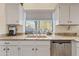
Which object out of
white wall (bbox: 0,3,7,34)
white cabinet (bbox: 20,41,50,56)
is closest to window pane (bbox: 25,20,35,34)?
white wall (bbox: 0,3,7,34)

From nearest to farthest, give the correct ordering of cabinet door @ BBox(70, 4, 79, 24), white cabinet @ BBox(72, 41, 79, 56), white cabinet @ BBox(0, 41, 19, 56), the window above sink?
white cabinet @ BBox(72, 41, 79, 56) → white cabinet @ BBox(0, 41, 19, 56) → cabinet door @ BBox(70, 4, 79, 24) → the window above sink

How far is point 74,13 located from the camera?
4410 millimetres

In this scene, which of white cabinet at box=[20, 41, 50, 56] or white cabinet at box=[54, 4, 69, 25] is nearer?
white cabinet at box=[20, 41, 50, 56]

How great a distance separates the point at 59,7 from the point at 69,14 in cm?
36

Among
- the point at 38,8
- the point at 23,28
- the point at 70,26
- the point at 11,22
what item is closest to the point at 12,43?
the point at 11,22

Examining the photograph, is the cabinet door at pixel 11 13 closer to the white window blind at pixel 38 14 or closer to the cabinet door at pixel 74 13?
the white window blind at pixel 38 14

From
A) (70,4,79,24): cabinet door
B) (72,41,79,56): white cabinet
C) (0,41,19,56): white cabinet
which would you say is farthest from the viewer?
(70,4,79,24): cabinet door

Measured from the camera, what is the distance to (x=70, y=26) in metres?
4.80

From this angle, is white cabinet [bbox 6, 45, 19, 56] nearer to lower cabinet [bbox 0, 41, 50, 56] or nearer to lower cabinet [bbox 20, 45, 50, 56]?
lower cabinet [bbox 0, 41, 50, 56]

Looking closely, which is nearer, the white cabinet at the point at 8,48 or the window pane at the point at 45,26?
the white cabinet at the point at 8,48

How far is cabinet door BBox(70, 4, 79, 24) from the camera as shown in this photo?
4.38 metres

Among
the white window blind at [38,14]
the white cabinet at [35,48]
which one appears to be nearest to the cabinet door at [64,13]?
the white window blind at [38,14]

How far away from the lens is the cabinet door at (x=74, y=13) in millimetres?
4379

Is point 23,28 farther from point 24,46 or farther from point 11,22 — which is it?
point 24,46
